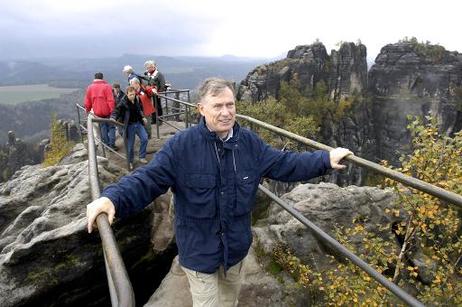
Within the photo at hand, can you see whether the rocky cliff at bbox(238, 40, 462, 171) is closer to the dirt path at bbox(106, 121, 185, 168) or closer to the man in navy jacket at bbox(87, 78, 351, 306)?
the dirt path at bbox(106, 121, 185, 168)

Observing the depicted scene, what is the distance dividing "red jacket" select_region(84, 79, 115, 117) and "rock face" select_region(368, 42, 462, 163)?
56826 mm

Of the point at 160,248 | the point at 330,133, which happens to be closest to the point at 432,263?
the point at 160,248

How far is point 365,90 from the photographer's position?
69.3 metres

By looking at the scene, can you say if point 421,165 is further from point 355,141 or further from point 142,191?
A: point 355,141

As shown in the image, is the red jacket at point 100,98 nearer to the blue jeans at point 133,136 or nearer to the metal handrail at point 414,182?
the blue jeans at point 133,136

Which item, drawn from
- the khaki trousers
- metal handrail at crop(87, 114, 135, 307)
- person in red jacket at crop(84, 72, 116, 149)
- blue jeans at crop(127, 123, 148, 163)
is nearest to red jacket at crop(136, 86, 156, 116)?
person in red jacket at crop(84, 72, 116, 149)

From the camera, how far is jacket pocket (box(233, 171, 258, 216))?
331cm

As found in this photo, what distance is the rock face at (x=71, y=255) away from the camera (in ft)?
15.9

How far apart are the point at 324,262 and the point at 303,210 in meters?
1.32

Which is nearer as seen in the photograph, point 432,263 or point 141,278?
point 141,278

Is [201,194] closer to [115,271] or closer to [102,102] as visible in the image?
[115,271]

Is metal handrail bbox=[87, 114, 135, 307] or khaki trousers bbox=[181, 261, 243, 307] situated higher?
metal handrail bbox=[87, 114, 135, 307]

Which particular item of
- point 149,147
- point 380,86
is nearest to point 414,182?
point 149,147

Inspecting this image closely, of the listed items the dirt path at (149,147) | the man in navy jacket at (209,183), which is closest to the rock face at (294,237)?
the man in navy jacket at (209,183)
